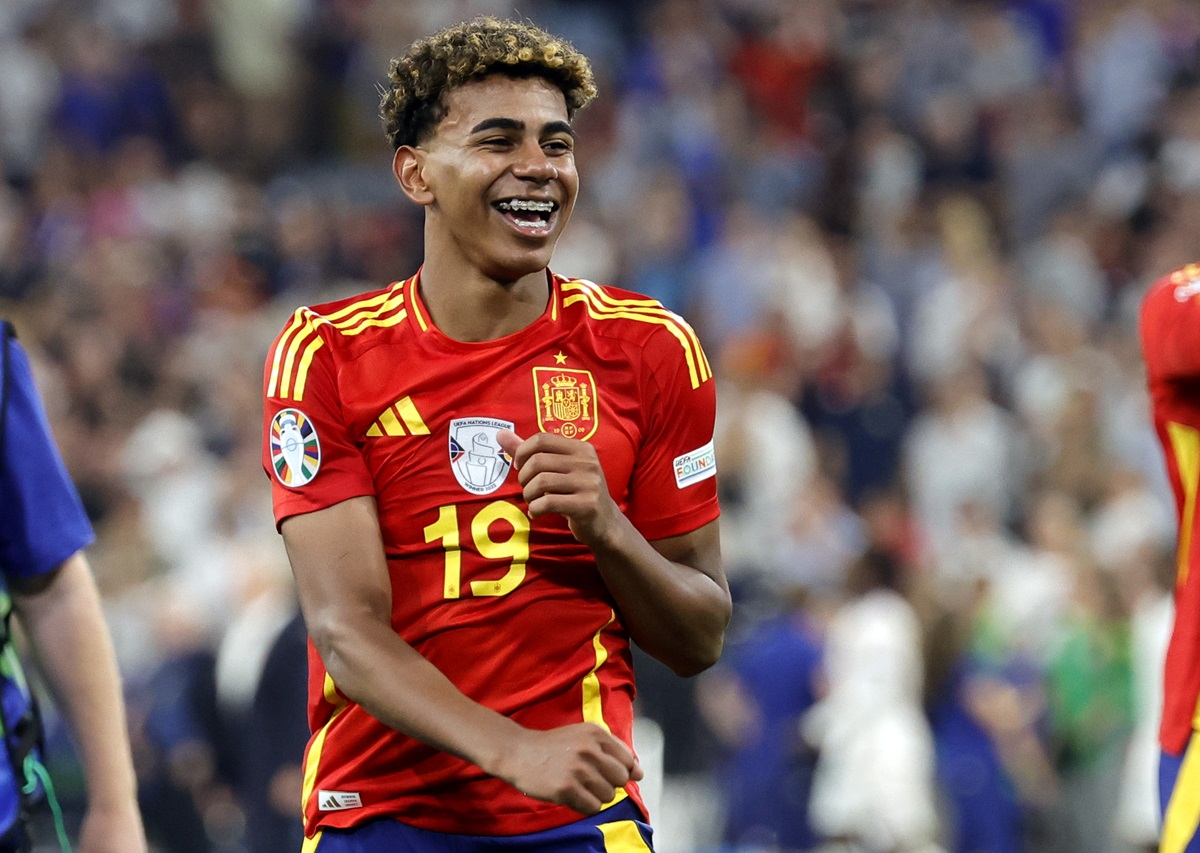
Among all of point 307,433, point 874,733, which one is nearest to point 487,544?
point 307,433

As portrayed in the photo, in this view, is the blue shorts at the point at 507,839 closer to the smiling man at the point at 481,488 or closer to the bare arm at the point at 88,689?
the smiling man at the point at 481,488

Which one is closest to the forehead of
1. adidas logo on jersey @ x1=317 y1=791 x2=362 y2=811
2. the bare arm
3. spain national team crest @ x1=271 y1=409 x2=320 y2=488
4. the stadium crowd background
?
spain national team crest @ x1=271 y1=409 x2=320 y2=488

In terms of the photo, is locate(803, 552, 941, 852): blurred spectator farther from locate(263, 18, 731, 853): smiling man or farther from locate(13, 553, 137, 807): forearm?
locate(13, 553, 137, 807): forearm

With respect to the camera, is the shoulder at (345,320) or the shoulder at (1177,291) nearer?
the shoulder at (345,320)

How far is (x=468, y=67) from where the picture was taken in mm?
3668

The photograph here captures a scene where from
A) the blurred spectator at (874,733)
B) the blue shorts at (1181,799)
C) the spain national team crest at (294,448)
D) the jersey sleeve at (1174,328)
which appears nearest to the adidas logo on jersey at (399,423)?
the spain national team crest at (294,448)

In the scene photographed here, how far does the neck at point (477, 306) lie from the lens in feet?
12.3

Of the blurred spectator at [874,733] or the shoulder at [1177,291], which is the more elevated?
the shoulder at [1177,291]

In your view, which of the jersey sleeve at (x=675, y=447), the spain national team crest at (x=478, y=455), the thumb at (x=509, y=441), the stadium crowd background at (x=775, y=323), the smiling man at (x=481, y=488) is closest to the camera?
the thumb at (x=509, y=441)

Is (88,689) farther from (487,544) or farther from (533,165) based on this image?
(533,165)

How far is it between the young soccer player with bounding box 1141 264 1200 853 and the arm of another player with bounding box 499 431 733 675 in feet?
3.10

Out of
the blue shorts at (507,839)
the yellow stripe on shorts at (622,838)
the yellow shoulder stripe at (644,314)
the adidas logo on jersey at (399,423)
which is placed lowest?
the yellow stripe on shorts at (622,838)

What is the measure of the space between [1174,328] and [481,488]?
4.81 ft

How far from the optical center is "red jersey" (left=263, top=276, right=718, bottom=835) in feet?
11.6
